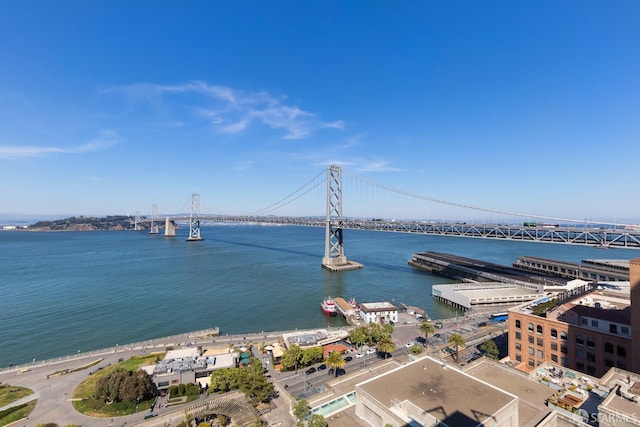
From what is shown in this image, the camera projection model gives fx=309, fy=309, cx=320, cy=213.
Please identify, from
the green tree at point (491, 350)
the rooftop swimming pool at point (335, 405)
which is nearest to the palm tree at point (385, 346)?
the green tree at point (491, 350)

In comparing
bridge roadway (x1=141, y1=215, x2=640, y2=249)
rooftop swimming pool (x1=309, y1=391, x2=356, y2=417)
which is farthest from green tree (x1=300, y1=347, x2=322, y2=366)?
bridge roadway (x1=141, y1=215, x2=640, y2=249)

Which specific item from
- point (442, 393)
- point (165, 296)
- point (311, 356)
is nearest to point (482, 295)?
point (311, 356)

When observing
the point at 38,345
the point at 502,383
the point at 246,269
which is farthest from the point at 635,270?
the point at 246,269

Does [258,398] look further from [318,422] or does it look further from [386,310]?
[386,310]

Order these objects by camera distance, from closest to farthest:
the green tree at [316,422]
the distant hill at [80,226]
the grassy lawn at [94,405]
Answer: the green tree at [316,422] < the grassy lawn at [94,405] < the distant hill at [80,226]

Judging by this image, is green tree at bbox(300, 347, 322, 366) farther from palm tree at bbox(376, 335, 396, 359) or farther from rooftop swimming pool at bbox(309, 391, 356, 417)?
rooftop swimming pool at bbox(309, 391, 356, 417)

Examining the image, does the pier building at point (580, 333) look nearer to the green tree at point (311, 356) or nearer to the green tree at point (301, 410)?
the green tree at point (311, 356)

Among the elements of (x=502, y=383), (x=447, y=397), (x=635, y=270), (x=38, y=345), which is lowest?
(x=38, y=345)
